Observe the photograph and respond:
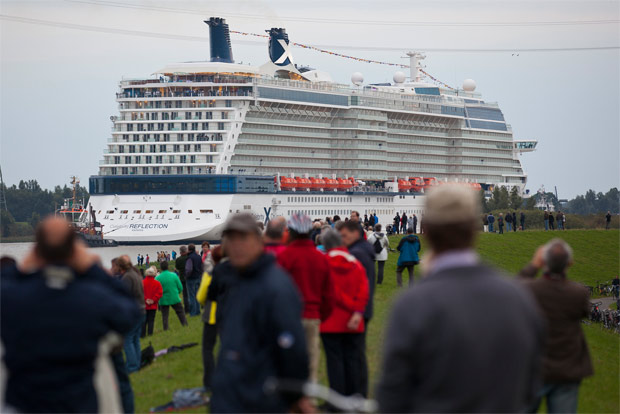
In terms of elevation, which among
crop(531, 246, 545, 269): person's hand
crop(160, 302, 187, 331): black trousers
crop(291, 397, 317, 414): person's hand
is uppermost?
crop(531, 246, 545, 269): person's hand

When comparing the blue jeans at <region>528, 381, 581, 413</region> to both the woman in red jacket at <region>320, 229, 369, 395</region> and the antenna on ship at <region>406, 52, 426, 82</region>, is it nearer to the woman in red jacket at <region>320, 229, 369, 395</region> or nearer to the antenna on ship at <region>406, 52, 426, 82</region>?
the woman in red jacket at <region>320, 229, 369, 395</region>

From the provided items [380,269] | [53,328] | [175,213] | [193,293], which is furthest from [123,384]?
[175,213]

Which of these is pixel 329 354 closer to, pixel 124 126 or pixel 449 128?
pixel 124 126

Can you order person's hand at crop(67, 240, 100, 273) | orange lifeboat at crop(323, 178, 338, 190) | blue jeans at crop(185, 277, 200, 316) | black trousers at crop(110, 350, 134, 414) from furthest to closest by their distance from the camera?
orange lifeboat at crop(323, 178, 338, 190) < blue jeans at crop(185, 277, 200, 316) < black trousers at crop(110, 350, 134, 414) < person's hand at crop(67, 240, 100, 273)

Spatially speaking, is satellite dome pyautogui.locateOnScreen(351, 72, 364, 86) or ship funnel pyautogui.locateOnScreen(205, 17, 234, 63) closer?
ship funnel pyautogui.locateOnScreen(205, 17, 234, 63)

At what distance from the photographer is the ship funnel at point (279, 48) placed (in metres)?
81.4

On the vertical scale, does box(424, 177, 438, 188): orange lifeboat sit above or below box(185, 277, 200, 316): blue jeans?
above

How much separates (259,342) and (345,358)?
12.8 feet

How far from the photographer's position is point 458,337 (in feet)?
14.0

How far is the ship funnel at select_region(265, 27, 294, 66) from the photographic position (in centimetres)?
8138

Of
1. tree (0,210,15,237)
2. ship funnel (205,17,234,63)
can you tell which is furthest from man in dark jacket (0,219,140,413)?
tree (0,210,15,237)

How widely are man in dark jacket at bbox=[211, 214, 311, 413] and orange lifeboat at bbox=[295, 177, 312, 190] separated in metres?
68.0

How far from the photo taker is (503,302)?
438 centimetres

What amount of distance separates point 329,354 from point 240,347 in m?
3.88
